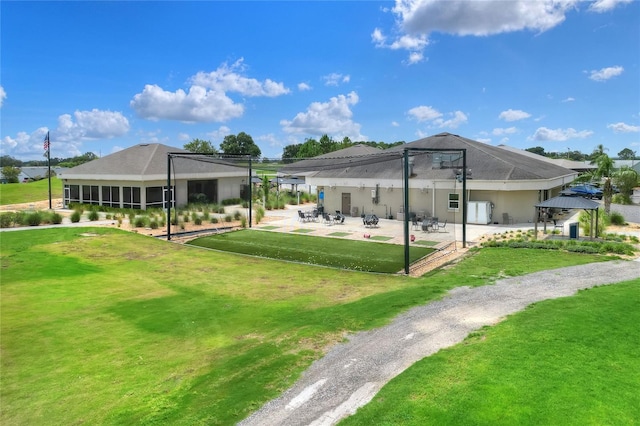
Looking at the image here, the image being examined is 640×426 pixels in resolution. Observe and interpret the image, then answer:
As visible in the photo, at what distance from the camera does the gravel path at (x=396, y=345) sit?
19.0 ft

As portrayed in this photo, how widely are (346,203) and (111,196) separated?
18.0 m

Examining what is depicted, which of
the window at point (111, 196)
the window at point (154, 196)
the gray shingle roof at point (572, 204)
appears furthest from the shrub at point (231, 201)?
the gray shingle roof at point (572, 204)

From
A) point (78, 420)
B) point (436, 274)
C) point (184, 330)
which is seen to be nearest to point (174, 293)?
point (184, 330)

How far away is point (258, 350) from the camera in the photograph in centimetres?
805

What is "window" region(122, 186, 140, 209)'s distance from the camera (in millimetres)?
33875

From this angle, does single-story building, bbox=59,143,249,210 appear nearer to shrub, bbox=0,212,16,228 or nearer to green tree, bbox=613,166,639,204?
shrub, bbox=0,212,16,228

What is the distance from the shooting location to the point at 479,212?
26062 millimetres

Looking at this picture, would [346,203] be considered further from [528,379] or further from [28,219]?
[528,379]

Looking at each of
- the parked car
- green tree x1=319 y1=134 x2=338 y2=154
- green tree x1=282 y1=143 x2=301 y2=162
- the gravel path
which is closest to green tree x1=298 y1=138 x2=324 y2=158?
green tree x1=319 y1=134 x2=338 y2=154

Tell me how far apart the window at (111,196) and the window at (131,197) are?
88cm

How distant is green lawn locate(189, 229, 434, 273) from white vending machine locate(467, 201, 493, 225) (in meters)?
8.39

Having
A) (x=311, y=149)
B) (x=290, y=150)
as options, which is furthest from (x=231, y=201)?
(x=290, y=150)

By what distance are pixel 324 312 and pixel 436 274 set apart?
5.41m

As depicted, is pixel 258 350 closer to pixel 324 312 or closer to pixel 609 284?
A: pixel 324 312
